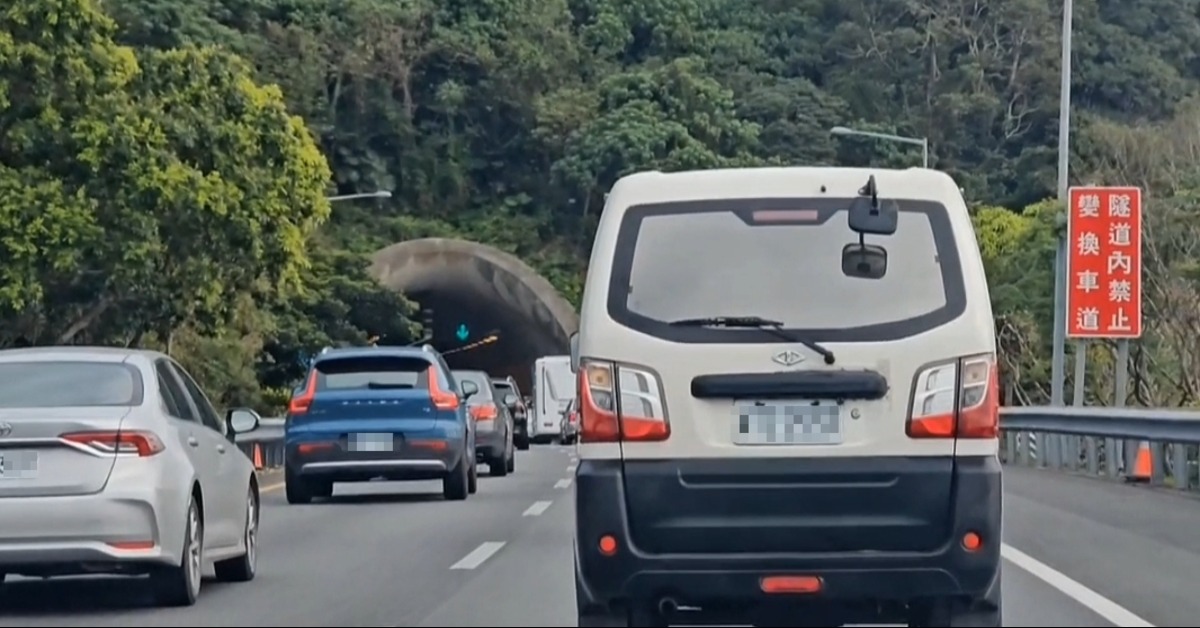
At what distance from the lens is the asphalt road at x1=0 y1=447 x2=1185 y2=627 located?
11641 millimetres

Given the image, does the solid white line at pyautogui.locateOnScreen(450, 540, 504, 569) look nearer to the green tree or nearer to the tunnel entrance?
the green tree

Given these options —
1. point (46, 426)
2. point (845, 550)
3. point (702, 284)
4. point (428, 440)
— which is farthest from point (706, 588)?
point (428, 440)

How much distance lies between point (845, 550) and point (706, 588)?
58 cm

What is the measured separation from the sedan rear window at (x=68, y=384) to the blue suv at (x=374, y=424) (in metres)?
9.40

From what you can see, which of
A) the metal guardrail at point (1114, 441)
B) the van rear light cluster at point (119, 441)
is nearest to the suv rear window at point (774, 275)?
the van rear light cluster at point (119, 441)

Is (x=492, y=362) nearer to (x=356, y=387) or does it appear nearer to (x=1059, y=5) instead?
(x=1059, y=5)

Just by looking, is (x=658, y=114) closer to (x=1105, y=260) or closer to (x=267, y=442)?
(x=1105, y=260)

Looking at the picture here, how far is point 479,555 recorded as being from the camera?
15.4 metres

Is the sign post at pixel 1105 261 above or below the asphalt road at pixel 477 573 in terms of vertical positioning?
above

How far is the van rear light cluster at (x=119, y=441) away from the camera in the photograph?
464 inches

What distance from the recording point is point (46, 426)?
38.5 ft

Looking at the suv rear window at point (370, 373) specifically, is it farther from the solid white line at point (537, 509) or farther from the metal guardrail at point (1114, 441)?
the metal guardrail at point (1114, 441)

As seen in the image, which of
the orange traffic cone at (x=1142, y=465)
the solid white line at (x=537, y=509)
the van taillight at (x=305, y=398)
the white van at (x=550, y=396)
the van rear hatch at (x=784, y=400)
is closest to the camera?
the van rear hatch at (x=784, y=400)

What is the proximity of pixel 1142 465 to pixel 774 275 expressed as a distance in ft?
57.2
